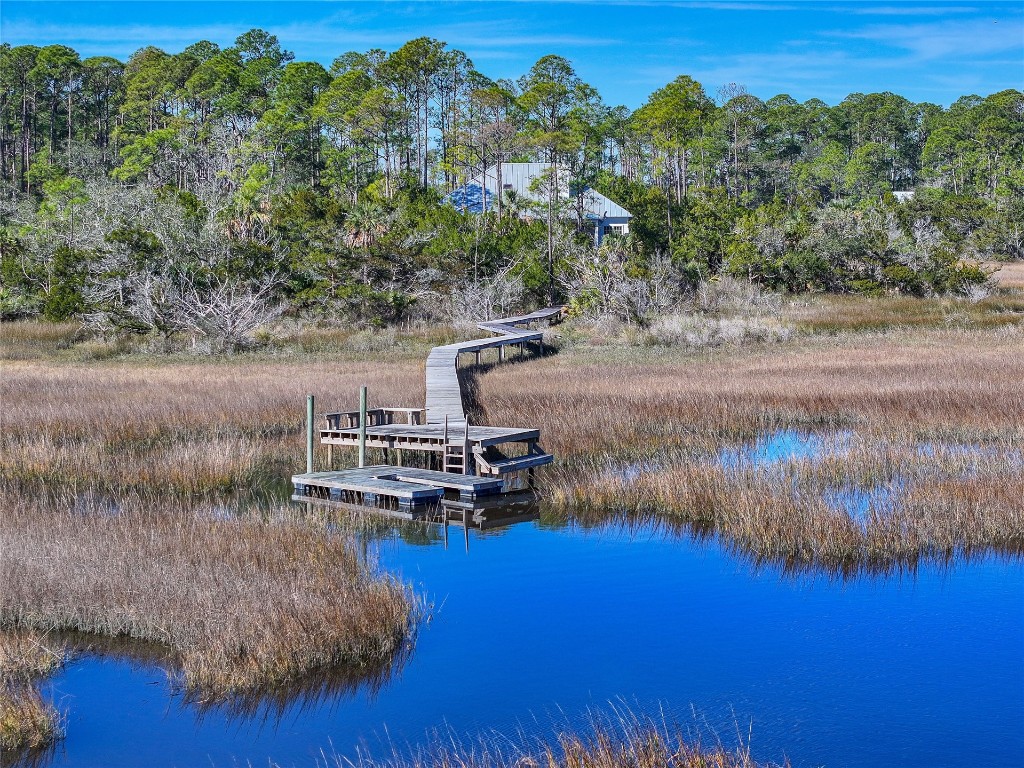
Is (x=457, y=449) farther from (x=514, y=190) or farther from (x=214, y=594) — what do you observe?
(x=514, y=190)

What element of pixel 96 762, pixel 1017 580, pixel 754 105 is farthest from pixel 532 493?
pixel 754 105

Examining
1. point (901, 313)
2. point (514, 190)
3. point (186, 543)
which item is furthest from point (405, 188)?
point (186, 543)

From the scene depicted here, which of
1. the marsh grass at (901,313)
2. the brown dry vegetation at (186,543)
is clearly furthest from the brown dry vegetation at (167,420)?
the marsh grass at (901,313)

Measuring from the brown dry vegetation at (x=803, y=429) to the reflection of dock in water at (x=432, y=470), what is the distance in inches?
25.9

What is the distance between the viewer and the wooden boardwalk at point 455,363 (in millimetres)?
16781

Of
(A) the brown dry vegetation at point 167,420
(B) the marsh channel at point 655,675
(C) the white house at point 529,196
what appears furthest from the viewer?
(C) the white house at point 529,196

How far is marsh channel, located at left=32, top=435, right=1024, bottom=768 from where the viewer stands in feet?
23.9

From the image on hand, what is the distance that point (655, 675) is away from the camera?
328 inches

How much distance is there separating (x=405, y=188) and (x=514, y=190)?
5.11 meters

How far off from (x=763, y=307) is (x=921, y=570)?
87.0 ft

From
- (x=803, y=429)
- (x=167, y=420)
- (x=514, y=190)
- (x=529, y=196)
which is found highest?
(x=514, y=190)

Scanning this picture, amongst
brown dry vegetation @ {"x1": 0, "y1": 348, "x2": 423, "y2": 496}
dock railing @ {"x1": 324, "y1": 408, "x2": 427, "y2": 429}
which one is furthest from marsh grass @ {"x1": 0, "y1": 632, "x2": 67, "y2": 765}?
dock railing @ {"x1": 324, "y1": 408, "x2": 427, "y2": 429}

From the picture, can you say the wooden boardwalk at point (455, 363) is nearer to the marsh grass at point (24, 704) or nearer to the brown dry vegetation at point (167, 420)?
the brown dry vegetation at point (167, 420)

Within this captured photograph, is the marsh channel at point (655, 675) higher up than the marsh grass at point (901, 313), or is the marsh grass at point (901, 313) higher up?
the marsh grass at point (901, 313)
